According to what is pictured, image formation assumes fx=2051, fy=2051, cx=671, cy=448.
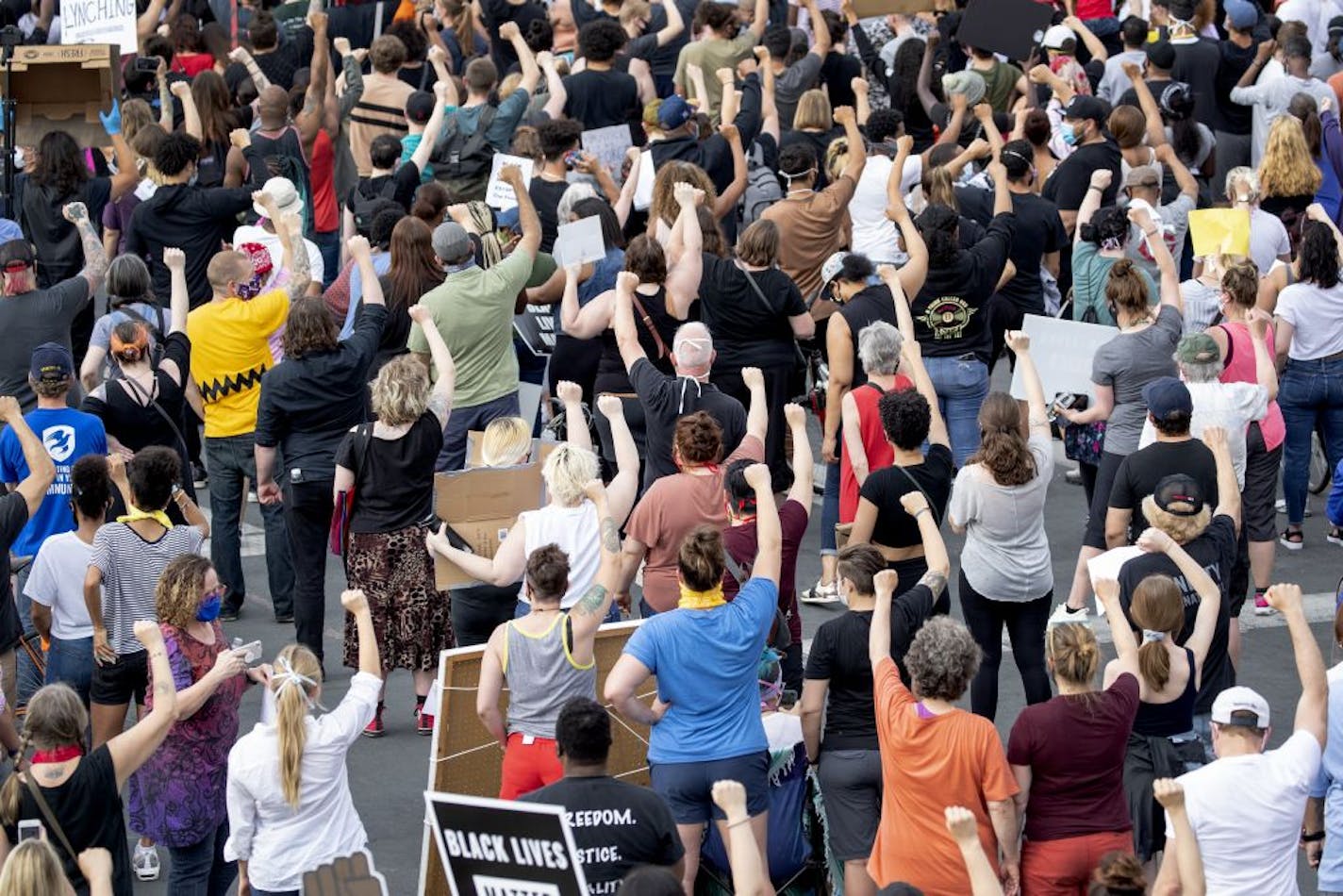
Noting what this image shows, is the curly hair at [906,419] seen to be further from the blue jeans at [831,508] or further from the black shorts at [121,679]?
the black shorts at [121,679]

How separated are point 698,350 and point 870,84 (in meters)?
9.05

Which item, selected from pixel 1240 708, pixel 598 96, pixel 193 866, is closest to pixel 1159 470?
pixel 1240 708

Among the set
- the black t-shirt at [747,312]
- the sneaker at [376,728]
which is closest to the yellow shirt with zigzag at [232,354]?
the sneaker at [376,728]

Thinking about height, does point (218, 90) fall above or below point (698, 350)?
below

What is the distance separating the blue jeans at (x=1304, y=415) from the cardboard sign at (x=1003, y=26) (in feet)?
17.3

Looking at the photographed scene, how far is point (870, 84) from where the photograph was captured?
17891 mm

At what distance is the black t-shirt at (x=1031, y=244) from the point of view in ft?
40.9

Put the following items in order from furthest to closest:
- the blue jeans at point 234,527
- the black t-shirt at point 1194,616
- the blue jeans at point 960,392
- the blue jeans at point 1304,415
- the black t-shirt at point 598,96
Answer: the black t-shirt at point 598,96 < the blue jeans at point 1304,415 < the blue jeans at point 960,392 < the blue jeans at point 234,527 < the black t-shirt at point 1194,616

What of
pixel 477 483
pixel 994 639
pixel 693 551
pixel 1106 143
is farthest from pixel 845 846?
pixel 1106 143

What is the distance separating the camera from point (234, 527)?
10820mm

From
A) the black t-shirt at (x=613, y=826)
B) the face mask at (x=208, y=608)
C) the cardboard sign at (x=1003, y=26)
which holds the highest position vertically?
the black t-shirt at (x=613, y=826)

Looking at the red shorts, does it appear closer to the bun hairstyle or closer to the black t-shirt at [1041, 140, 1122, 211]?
the bun hairstyle

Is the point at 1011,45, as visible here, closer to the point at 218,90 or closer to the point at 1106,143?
the point at 1106,143

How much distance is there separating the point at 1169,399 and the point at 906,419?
3.92 ft
